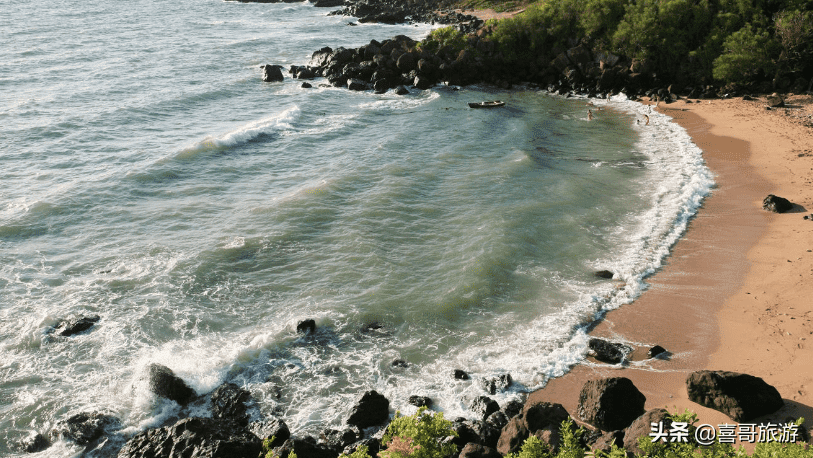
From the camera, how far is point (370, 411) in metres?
16.0

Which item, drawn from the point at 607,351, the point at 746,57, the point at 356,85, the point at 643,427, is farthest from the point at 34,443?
the point at 746,57

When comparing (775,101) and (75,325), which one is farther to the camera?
(775,101)

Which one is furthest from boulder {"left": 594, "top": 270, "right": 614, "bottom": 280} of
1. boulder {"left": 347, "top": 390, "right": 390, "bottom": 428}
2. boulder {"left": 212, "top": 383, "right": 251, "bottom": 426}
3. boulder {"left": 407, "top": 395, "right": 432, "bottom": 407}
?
boulder {"left": 212, "top": 383, "right": 251, "bottom": 426}

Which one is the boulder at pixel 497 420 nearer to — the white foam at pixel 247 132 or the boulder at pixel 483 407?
the boulder at pixel 483 407

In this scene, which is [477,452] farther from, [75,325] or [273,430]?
[75,325]

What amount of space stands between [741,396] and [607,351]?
13.8ft

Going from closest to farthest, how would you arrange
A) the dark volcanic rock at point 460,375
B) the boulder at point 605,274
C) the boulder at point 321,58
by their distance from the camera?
1. the dark volcanic rock at point 460,375
2. the boulder at point 605,274
3. the boulder at point 321,58

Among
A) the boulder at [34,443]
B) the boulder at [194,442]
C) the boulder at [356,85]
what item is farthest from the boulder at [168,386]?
the boulder at [356,85]

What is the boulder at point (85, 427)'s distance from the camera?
Result: 15.7 meters

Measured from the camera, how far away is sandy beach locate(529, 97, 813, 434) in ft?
55.4

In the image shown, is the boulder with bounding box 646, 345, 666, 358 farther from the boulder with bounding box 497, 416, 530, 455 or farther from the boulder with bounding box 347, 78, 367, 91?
the boulder with bounding box 347, 78, 367, 91

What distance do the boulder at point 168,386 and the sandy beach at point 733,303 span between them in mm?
11285

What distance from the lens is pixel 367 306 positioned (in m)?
21.4

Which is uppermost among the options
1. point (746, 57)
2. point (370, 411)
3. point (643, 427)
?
point (746, 57)
